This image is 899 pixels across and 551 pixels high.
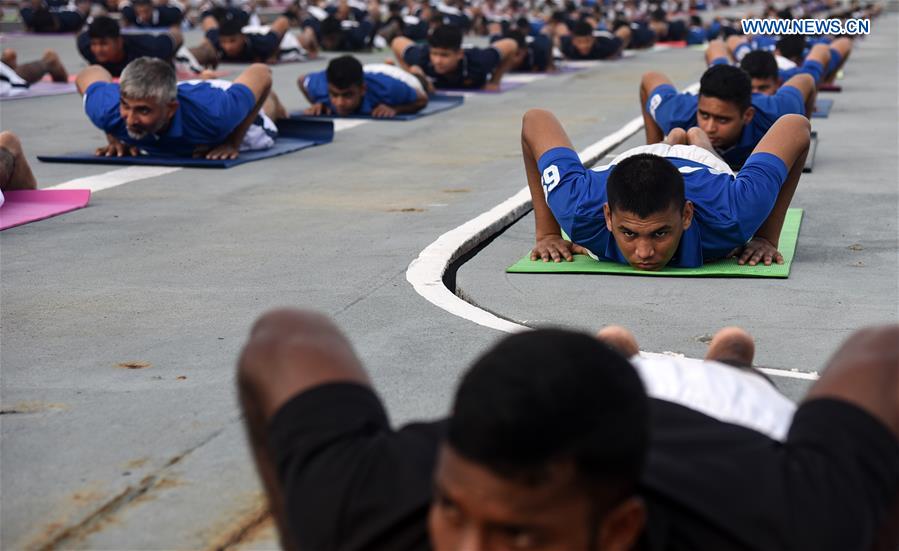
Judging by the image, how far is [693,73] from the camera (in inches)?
696

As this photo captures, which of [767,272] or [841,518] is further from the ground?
[841,518]

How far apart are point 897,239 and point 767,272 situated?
46.9 inches

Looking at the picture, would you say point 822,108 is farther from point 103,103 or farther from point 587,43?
point 587,43

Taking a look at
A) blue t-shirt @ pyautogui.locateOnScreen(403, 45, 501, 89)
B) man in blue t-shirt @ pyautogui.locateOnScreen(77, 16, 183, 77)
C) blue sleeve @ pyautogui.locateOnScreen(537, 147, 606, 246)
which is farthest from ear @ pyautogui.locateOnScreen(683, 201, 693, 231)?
blue t-shirt @ pyautogui.locateOnScreen(403, 45, 501, 89)

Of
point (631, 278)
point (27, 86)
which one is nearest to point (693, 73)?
point (27, 86)

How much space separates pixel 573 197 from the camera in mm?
5598

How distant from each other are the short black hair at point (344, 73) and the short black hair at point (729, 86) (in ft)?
15.5

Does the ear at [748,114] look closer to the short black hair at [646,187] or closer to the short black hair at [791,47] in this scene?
the short black hair at [646,187]

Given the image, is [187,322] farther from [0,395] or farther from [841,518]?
[841,518]

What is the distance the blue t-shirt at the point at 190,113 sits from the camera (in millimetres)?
8359

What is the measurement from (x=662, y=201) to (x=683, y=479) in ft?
10.2

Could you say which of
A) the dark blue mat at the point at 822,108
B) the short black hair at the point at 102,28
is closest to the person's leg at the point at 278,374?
the dark blue mat at the point at 822,108
